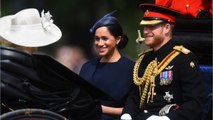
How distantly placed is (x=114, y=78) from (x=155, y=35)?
0.50 meters

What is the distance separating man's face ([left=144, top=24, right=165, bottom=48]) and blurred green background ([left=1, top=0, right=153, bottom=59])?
14.7 feet

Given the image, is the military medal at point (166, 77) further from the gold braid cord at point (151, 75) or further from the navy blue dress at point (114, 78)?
the navy blue dress at point (114, 78)

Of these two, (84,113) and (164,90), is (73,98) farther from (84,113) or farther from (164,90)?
(164,90)

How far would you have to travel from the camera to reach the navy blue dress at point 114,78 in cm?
454

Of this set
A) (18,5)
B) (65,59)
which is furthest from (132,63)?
(18,5)

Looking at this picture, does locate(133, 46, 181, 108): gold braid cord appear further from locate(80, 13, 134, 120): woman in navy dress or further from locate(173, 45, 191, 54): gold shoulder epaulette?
locate(80, 13, 134, 120): woman in navy dress

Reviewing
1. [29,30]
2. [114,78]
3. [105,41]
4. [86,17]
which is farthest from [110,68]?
[86,17]

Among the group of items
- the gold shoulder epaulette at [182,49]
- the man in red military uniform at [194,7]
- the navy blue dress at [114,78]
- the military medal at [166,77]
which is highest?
the man in red military uniform at [194,7]

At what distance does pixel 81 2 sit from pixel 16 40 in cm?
508

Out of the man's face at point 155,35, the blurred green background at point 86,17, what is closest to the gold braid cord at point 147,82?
the man's face at point 155,35

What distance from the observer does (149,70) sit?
4.29 metres

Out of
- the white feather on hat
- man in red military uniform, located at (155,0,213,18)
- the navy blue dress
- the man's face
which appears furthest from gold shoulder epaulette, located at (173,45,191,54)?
the white feather on hat

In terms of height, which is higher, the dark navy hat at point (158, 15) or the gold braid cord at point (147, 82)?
the dark navy hat at point (158, 15)

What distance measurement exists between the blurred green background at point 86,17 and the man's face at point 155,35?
4.49 meters
